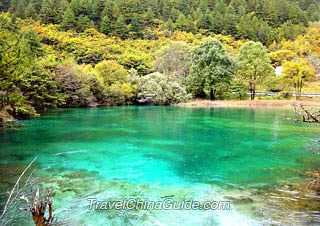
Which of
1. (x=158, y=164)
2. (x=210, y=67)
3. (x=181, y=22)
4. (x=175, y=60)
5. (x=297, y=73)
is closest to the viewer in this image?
(x=158, y=164)

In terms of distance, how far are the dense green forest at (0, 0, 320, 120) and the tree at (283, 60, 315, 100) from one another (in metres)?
0.15

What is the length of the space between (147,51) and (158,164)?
6067 cm

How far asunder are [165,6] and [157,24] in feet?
37.4

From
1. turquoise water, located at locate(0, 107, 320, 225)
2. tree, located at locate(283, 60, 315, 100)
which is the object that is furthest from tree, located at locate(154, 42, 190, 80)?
turquoise water, located at locate(0, 107, 320, 225)

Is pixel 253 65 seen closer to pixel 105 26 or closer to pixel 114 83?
pixel 114 83

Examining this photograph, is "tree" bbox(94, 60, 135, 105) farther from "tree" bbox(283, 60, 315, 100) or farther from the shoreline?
"tree" bbox(283, 60, 315, 100)

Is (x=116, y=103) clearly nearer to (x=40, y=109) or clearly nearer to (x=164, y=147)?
(x=40, y=109)

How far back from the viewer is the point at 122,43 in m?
74.5

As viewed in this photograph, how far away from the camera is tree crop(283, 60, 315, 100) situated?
49000 mm

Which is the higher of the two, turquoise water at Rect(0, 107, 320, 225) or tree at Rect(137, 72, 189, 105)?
tree at Rect(137, 72, 189, 105)

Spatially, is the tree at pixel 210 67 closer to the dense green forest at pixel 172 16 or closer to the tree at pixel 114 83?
the tree at pixel 114 83

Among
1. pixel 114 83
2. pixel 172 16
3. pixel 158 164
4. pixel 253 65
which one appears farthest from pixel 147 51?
pixel 158 164

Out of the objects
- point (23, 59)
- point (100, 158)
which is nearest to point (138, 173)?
point (100, 158)

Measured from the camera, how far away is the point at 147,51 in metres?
70.3
